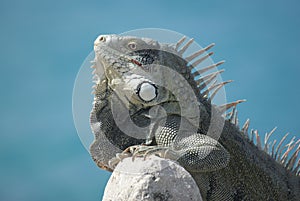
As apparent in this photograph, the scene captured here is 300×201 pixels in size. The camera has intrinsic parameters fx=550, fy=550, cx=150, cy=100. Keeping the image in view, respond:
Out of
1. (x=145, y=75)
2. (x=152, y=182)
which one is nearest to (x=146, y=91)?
(x=145, y=75)

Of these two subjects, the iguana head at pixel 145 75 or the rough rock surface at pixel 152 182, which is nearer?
the rough rock surface at pixel 152 182

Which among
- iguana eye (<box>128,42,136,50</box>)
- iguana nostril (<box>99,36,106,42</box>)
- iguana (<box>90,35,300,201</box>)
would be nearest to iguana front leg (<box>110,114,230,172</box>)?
iguana (<box>90,35,300,201</box>)

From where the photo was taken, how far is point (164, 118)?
18.4ft

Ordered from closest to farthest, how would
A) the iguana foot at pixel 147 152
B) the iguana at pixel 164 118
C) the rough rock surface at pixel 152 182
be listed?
the rough rock surface at pixel 152 182 → the iguana foot at pixel 147 152 → the iguana at pixel 164 118

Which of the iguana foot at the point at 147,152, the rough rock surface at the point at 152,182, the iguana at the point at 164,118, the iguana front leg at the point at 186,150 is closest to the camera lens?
the rough rock surface at the point at 152,182

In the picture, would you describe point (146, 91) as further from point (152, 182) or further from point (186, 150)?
point (152, 182)

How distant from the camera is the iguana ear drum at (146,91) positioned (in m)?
5.48

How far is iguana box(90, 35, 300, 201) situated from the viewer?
5.48 m

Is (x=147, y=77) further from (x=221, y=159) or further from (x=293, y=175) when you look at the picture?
(x=293, y=175)

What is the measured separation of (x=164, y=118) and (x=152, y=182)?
1163mm

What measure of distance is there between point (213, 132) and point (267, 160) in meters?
1.22

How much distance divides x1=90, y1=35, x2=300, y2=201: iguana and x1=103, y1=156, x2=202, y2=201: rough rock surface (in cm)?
45

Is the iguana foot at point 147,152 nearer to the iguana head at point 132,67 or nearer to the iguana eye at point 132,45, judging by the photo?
the iguana head at point 132,67

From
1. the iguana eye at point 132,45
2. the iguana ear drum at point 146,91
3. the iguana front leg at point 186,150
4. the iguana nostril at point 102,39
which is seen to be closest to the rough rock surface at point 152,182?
the iguana front leg at point 186,150
